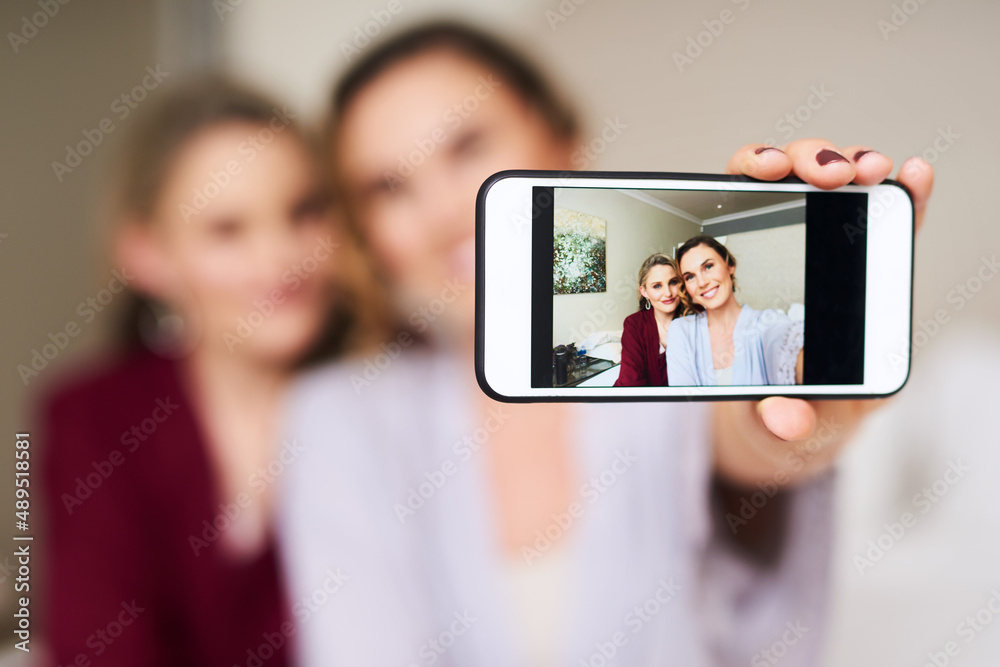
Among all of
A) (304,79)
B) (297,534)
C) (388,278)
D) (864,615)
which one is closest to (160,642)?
(297,534)

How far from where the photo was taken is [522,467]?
394mm

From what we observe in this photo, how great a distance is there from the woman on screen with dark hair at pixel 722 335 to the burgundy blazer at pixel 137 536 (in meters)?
0.36

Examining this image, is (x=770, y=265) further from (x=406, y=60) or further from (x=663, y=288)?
(x=406, y=60)

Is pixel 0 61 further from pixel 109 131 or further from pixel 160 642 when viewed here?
pixel 160 642

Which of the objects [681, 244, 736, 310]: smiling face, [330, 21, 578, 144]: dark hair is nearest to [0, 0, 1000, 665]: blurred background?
[330, 21, 578, 144]: dark hair

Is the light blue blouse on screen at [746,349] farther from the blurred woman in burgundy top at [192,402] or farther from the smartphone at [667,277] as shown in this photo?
the blurred woman in burgundy top at [192,402]

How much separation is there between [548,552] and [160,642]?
1.12 feet

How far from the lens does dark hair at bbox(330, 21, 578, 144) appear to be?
36 cm

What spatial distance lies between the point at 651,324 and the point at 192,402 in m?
0.37

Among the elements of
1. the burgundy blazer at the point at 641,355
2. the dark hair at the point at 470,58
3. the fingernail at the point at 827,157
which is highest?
the dark hair at the point at 470,58

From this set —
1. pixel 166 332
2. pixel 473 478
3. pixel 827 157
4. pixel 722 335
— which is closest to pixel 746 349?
pixel 722 335

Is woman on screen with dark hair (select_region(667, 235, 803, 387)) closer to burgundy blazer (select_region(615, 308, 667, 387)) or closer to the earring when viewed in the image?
burgundy blazer (select_region(615, 308, 667, 387))

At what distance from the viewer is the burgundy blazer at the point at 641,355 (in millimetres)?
298

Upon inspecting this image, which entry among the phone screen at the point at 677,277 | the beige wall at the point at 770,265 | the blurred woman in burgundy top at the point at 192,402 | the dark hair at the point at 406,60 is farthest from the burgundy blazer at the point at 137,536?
the beige wall at the point at 770,265
